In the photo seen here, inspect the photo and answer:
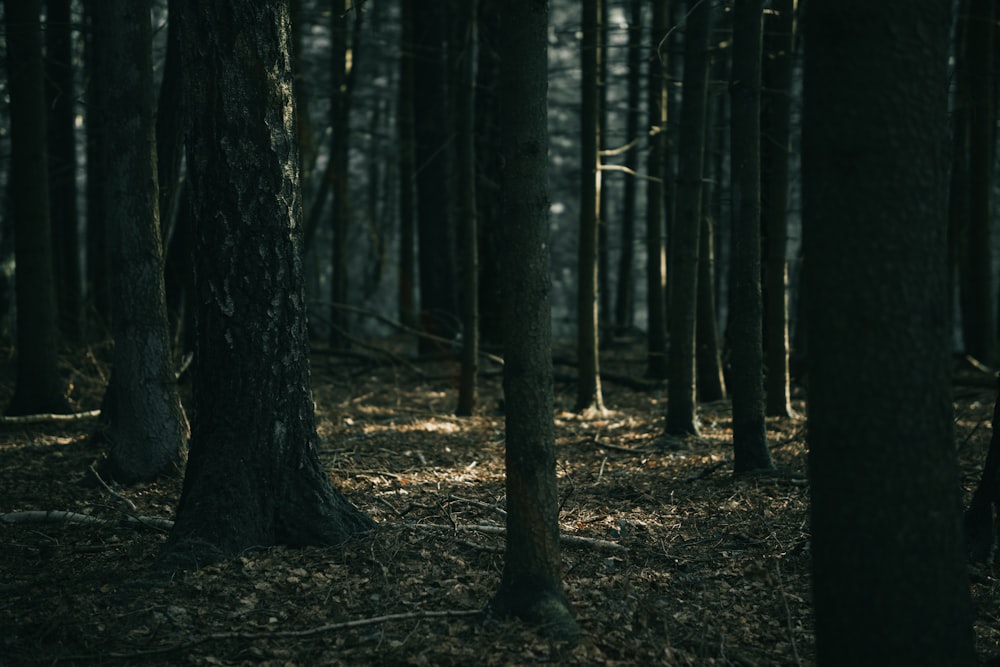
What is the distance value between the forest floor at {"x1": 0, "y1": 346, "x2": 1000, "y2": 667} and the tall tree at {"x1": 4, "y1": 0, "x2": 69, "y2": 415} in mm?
1114

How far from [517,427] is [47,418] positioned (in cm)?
742

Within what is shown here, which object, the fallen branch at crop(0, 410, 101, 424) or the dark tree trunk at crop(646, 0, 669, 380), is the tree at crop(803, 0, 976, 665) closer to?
the fallen branch at crop(0, 410, 101, 424)

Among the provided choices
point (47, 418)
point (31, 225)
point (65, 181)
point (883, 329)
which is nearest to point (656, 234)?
point (31, 225)

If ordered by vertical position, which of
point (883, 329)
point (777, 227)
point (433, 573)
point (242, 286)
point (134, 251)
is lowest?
point (433, 573)

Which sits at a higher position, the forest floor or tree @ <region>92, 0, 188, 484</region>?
tree @ <region>92, 0, 188, 484</region>

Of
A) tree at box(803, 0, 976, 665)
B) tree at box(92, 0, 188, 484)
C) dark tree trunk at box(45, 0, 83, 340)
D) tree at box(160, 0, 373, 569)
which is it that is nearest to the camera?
tree at box(803, 0, 976, 665)

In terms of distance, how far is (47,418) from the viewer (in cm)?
929

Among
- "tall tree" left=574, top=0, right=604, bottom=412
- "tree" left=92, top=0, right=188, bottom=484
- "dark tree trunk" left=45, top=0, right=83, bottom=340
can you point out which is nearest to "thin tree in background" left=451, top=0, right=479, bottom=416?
"tall tree" left=574, top=0, right=604, bottom=412

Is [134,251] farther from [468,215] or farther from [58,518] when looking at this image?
[468,215]

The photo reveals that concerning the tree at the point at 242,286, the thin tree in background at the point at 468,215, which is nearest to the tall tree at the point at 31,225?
the thin tree in background at the point at 468,215

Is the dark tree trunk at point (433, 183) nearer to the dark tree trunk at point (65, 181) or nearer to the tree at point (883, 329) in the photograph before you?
the dark tree trunk at point (65, 181)

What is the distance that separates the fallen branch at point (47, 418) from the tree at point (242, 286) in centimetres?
479

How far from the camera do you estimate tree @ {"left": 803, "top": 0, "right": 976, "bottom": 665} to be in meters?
2.80

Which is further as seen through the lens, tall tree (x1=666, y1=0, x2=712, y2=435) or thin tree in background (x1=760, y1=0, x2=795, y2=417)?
thin tree in background (x1=760, y1=0, x2=795, y2=417)
